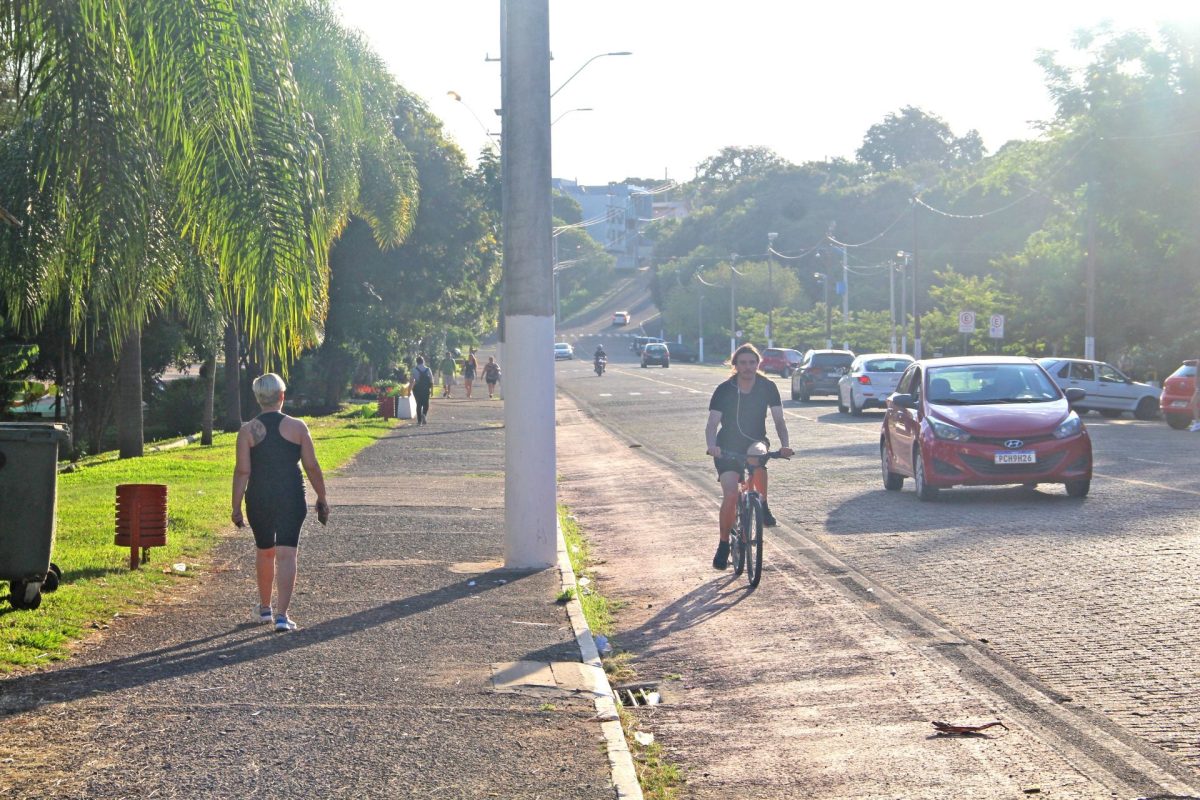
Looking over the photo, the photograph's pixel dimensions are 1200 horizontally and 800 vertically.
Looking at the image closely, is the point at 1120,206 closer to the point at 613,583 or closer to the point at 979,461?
the point at 979,461

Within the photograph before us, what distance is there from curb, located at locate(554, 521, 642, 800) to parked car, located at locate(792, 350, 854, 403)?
112 ft

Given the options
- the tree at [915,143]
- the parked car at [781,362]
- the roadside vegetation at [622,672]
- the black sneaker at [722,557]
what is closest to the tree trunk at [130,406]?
the roadside vegetation at [622,672]

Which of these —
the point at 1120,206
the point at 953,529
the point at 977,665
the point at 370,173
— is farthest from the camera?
the point at 1120,206

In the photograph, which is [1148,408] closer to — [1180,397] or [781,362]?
[1180,397]

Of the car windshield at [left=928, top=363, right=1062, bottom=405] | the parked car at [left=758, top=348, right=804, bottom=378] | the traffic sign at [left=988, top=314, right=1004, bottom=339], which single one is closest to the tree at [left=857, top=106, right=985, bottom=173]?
the parked car at [left=758, top=348, right=804, bottom=378]

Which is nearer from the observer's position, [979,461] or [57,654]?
[57,654]

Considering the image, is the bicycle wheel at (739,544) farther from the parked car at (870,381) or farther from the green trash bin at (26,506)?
the parked car at (870,381)

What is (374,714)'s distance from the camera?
23.9 ft

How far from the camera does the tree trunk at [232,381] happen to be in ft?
108

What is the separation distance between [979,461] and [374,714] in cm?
1038

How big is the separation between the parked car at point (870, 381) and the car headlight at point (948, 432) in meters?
19.8

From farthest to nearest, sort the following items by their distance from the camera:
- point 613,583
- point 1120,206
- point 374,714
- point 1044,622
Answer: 1. point 1120,206
2. point 613,583
3. point 1044,622
4. point 374,714

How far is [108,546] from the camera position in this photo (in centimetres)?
1325

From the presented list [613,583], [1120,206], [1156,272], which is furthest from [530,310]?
[1156,272]
